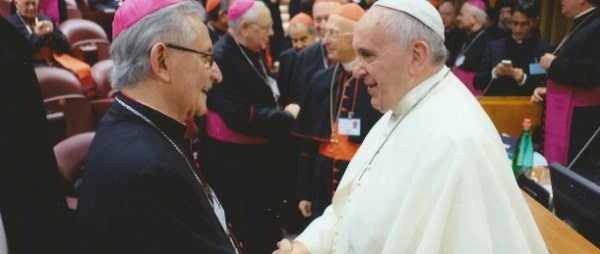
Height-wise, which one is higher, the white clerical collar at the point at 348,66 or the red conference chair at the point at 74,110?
the white clerical collar at the point at 348,66

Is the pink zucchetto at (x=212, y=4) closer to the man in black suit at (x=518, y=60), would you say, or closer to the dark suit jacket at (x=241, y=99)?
the dark suit jacket at (x=241, y=99)

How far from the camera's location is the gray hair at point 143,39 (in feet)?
4.55

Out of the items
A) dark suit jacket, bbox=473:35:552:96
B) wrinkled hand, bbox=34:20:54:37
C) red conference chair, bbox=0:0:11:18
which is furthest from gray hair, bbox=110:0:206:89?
red conference chair, bbox=0:0:11:18

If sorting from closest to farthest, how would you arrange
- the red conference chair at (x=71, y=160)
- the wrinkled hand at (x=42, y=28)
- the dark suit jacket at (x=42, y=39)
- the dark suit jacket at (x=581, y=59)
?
the red conference chair at (x=71, y=160), the dark suit jacket at (x=581, y=59), the dark suit jacket at (x=42, y=39), the wrinkled hand at (x=42, y=28)

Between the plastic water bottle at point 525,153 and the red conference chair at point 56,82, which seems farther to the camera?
the red conference chair at point 56,82

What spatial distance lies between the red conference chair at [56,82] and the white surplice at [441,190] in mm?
3436

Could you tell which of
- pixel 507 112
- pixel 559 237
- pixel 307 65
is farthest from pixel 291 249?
pixel 307 65

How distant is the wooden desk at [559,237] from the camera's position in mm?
1722

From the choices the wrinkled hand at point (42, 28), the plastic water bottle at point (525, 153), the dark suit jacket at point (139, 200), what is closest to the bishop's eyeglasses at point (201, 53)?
the dark suit jacket at point (139, 200)

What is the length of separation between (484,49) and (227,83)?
2919 mm

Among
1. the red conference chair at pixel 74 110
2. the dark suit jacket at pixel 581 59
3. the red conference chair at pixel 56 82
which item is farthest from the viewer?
the red conference chair at pixel 56 82

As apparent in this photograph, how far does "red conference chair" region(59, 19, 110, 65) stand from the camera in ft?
20.3

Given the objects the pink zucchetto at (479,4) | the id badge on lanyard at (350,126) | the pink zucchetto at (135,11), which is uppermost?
the pink zucchetto at (135,11)

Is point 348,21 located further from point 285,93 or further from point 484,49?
point 484,49
